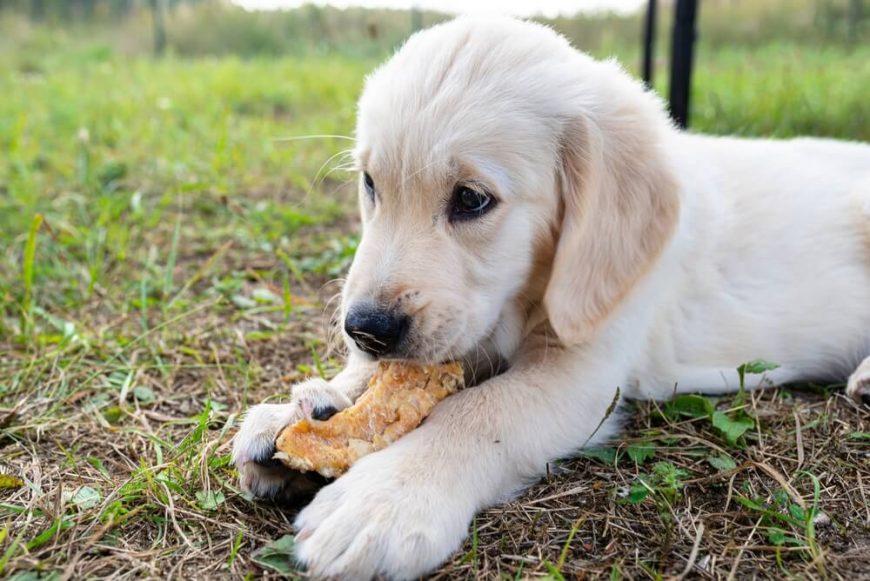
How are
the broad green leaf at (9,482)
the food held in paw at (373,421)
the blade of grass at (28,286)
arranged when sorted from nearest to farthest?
the food held in paw at (373,421)
the broad green leaf at (9,482)
the blade of grass at (28,286)

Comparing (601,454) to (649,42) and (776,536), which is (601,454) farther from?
(649,42)

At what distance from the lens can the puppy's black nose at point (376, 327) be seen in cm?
214

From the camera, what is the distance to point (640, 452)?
7.86 feet

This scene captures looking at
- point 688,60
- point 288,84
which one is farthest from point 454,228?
point 288,84

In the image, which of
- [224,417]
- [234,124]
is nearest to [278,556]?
[224,417]

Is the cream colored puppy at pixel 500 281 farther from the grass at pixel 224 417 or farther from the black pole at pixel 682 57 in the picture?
the black pole at pixel 682 57

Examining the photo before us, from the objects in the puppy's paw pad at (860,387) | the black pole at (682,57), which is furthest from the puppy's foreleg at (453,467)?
the black pole at (682,57)

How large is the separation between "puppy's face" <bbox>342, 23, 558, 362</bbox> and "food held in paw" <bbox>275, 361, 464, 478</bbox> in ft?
0.36

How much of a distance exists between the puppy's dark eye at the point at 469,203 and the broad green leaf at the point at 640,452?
0.85m

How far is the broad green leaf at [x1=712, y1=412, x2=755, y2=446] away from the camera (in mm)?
2443

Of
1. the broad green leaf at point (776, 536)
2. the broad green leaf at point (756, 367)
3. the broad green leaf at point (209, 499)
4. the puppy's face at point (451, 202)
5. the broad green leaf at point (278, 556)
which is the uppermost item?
the puppy's face at point (451, 202)

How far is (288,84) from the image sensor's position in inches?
357

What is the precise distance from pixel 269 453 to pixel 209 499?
0.21m

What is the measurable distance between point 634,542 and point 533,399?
20.0 inches
